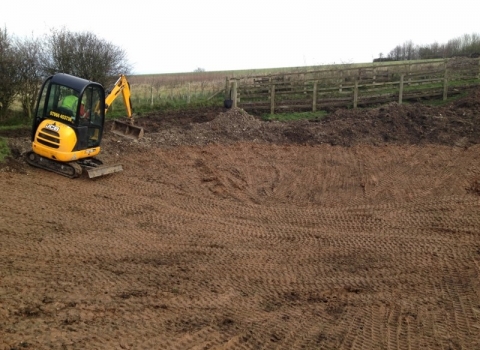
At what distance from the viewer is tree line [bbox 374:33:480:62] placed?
37250mm

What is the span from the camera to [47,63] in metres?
22.6

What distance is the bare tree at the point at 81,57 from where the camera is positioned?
2297 centimetres

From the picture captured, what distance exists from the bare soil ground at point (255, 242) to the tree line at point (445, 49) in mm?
23474

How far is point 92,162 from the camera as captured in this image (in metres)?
13.3

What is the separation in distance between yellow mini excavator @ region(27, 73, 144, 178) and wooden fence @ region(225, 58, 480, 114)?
10044 mm

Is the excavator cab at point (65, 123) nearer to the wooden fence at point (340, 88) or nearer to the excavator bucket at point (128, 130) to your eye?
the excavator bucket at point (128, 130)

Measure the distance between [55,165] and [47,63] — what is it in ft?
40.8

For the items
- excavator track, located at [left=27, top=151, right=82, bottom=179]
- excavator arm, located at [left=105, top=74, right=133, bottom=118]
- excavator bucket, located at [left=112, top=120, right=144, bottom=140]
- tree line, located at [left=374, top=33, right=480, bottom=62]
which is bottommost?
excavator track, located at [left=27, top=151, right=82, bottom=179]

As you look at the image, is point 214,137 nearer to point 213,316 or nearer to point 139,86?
point 213,316

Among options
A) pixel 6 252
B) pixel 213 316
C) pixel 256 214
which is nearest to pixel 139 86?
pixel 256 214

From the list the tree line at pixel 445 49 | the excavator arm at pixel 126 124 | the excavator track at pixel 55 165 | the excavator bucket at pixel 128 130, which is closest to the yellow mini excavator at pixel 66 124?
the excavator track at pixel 55 165

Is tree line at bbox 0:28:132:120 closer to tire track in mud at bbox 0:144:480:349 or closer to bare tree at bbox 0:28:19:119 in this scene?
bare tree at bbox 0:28:19:119

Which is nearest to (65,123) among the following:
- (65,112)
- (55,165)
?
(65,112)

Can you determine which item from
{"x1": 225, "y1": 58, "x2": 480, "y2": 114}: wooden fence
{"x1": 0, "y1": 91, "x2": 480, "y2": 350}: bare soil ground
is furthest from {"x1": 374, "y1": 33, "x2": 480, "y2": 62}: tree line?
{"x1": 0, "y1": 91, "x2": 480, "y2": 350}: bare soil ground
